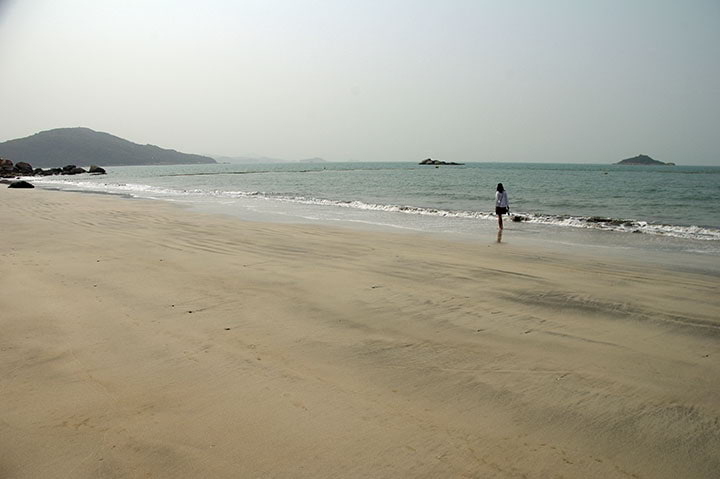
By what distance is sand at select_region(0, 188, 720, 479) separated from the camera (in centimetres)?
273

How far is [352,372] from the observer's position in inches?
151

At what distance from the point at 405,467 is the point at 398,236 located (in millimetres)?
9931

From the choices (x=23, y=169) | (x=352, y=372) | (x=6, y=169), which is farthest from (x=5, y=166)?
(x=352, y=372)

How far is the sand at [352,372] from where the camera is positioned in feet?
8.95

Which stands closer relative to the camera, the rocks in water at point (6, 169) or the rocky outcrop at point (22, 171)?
the rocks in water at point (6, 169)

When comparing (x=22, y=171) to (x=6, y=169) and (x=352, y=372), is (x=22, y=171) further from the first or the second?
(x=352, y=372)

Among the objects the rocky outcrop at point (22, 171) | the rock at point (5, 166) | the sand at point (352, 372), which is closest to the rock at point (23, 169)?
the rocky outcrop at point (22, 171)

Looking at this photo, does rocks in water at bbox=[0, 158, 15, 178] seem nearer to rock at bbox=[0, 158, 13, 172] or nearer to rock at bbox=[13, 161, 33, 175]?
rock at bbox=[0, 158, 13, 172]

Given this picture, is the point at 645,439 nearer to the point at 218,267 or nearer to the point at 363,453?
the point at 363,453

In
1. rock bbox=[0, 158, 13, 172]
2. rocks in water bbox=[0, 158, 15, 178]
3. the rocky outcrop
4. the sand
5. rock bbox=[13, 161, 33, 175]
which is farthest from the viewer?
rock bbox=[13, 161, 33, 175]

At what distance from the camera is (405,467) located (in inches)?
103

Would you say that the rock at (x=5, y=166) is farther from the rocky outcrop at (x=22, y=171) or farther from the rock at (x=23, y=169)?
the rock at (x=23, y=169)

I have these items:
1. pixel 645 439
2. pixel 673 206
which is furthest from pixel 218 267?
pixel 673 206

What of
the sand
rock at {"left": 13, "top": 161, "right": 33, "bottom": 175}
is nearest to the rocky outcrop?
rock at {"left": 13, "top": 161, "right": 33, "bottom": 175}
